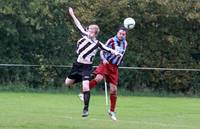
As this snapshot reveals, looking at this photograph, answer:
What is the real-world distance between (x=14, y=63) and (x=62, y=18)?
3524mm

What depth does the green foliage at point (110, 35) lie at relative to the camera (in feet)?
118

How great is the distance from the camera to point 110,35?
121 ft

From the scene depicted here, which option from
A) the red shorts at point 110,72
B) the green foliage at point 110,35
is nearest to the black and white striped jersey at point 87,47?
the red shorts at point 110,72

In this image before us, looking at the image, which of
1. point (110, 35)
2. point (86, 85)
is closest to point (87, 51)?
point (86, 85)

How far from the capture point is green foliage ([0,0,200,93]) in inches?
1412

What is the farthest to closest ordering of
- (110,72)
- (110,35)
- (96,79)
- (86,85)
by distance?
(110,35) → (96,79) → (110,72) → (86,85)

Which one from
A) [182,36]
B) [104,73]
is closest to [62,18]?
[182,36]

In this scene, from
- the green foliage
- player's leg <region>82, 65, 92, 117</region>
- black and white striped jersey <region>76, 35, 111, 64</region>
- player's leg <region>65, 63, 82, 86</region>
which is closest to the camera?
player's leg <region>82, 65, 92, 117</region>

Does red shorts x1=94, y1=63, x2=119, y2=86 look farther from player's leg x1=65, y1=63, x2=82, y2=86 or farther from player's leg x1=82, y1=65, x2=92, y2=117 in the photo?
player's leg x1=82, y1=65, x2=92, y2=117

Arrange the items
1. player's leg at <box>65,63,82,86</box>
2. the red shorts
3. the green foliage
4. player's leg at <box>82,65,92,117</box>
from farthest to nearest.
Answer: the green foliage → the red shorts → player's leg at <box>65,63,82,86</box> → player's leg at <box>82,65,92,117</box>

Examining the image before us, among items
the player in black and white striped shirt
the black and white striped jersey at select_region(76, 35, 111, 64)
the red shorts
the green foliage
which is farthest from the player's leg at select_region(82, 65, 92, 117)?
the green foliage

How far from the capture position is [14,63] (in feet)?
118

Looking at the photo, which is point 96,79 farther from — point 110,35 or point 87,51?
point 110,35

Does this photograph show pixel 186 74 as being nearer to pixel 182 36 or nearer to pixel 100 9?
pixel 182 36
